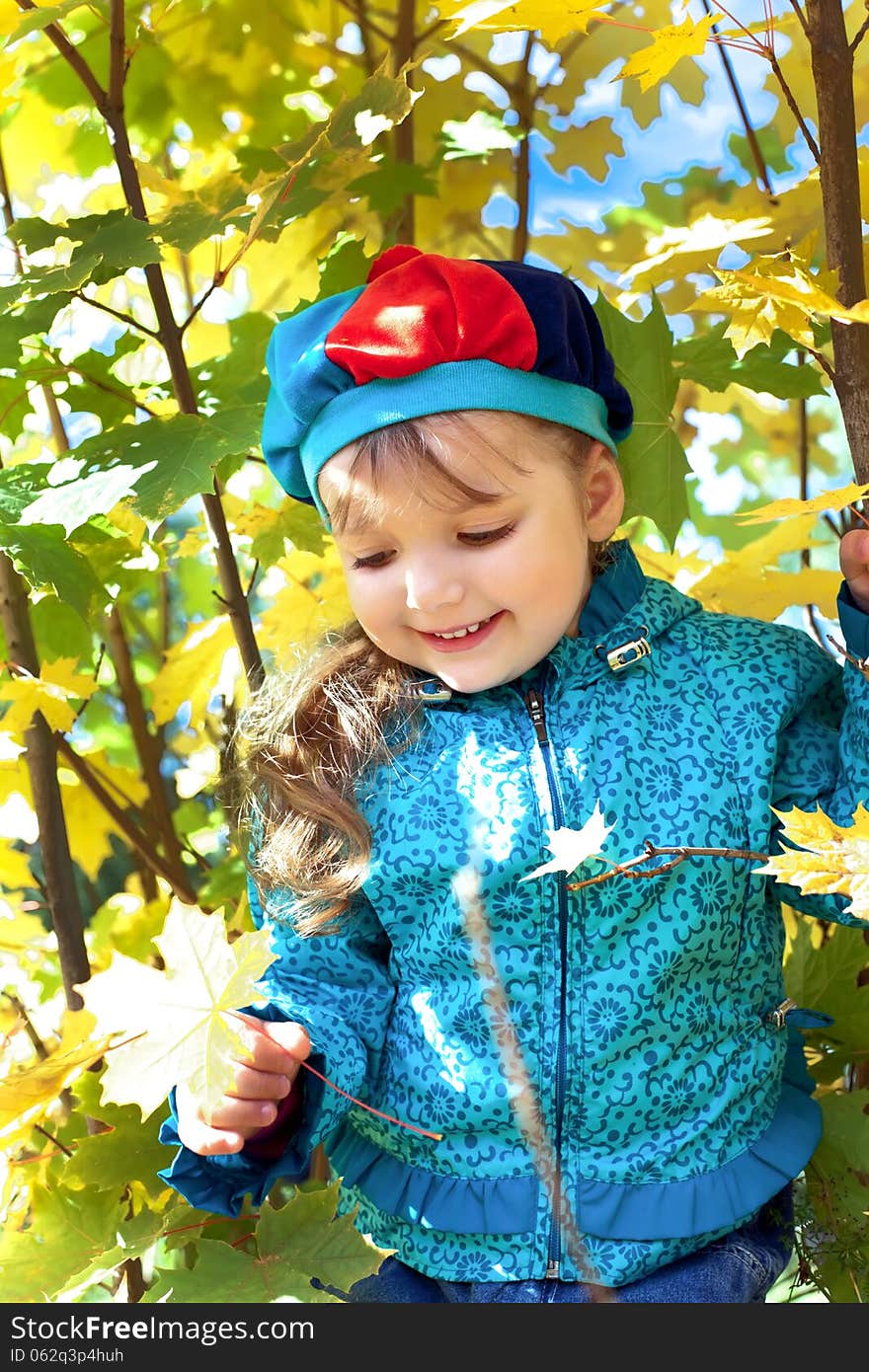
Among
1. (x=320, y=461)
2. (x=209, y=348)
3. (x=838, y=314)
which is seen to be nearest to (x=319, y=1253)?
(x=320, y=461)

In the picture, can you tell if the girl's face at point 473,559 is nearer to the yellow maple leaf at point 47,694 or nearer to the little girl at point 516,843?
the little girl at point 516,843

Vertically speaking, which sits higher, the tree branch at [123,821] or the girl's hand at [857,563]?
the girl's hand at [857,563]

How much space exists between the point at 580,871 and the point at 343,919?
0.23 meters

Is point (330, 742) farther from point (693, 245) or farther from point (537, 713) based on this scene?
point (693, 245)

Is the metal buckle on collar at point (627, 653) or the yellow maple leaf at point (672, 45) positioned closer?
the yellow maple leaf at point (672, 45)

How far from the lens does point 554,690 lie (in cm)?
133

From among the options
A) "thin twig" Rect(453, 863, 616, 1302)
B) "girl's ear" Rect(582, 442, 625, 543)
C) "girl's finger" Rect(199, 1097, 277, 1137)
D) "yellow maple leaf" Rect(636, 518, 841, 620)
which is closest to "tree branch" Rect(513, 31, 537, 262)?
"yellow maple leaf" Rect(636, 518, 841, 620)

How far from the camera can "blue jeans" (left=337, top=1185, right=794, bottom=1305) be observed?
125 centimetres

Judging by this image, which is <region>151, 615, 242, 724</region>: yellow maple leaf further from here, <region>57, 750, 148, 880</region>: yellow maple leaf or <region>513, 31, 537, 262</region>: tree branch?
<region>513, 31, 537, 262</region>: tree branch

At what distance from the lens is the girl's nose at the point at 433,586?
1.21 metres

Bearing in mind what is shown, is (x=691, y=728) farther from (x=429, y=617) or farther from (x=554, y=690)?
(x=429, y=617)

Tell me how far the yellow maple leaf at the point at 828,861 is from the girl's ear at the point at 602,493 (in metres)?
0.46

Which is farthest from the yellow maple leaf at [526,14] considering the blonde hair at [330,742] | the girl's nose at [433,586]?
the girl's nose at [433,586]

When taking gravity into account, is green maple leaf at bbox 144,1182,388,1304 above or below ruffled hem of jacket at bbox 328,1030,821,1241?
above
